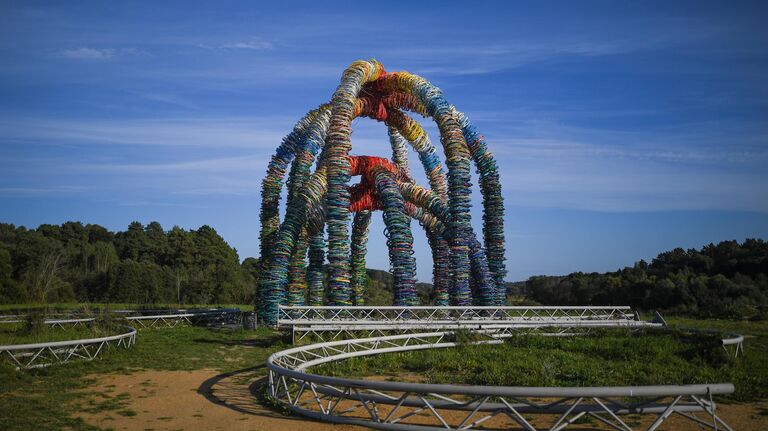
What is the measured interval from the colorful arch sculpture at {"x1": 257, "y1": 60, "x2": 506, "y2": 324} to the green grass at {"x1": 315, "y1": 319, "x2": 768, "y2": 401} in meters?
5.87

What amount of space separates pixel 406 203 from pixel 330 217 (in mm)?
7021

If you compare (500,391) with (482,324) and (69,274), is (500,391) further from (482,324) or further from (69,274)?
(69,274)

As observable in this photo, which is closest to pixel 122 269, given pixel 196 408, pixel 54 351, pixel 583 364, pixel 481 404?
pixel 54 351

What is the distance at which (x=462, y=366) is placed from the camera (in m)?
17.1

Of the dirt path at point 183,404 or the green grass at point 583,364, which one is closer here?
the dirt path at point 183,404

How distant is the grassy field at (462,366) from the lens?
1287cm

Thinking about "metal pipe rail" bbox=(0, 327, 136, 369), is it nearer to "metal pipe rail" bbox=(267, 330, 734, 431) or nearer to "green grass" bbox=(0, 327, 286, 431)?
"green grass" bbox=(0, 327, 286, 431)

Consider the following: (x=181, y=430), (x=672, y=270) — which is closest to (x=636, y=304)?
(x=672, y=270)

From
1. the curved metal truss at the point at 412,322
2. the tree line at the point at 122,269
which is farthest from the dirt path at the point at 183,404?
the tree line at the point at 122,269

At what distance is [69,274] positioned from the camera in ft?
192

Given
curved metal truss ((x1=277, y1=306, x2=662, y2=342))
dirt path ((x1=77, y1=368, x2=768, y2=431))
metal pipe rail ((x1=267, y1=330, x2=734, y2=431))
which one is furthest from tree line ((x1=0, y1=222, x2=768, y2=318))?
metal pipe rail ((x1=267, y1=330, x2=734, y2=431))

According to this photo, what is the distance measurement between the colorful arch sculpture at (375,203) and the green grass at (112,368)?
3.75m

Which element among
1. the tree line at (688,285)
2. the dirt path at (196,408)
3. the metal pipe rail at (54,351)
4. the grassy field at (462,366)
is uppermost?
the tree line at (688,285)

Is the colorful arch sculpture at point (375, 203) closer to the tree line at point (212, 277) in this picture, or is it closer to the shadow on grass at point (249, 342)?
the shadow on grass at point (249, 342)
